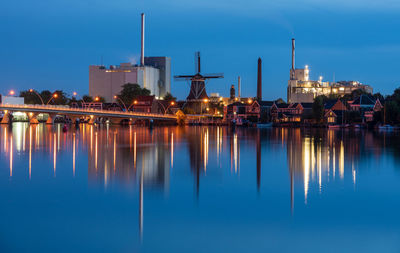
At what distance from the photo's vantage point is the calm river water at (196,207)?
13312mm

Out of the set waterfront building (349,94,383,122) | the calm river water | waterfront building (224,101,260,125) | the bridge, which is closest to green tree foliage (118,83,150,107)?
waterfront building (224,101,260,125)

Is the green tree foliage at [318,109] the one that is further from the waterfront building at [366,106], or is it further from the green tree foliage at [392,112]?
the green tree foliage at [392,112]

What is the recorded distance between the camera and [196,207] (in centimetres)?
1767

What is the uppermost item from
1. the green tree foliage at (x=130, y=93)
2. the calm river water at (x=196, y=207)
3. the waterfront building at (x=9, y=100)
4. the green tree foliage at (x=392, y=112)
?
the green tree foliage at (x=130, y=93)

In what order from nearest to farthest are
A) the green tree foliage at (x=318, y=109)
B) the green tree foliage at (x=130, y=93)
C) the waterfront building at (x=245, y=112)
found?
Result: the green tree foliage at (x=318, y=109) → the waterfront building at (x=245, y=112) → the green tree foliage at (x=130, y=93)

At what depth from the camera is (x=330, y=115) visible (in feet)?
393

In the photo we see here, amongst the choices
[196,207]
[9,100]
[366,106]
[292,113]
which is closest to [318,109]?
[366,106]

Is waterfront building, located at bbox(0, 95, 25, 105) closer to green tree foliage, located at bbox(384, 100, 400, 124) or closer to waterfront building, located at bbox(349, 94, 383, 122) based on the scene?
waterfront building, located at bbox(349, 94, 383, 122)

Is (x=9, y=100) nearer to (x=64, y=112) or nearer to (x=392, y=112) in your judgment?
(x=64, y=112)

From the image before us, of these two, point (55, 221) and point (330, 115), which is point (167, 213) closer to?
point (55, 221)

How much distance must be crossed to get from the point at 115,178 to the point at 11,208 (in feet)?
23.3

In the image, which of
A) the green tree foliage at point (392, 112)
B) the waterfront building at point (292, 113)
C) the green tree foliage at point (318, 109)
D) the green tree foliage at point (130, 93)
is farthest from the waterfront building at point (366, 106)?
the green tree foliage at point (130, 93)

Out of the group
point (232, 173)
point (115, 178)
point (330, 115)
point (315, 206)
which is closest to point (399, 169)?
point (232, 173)

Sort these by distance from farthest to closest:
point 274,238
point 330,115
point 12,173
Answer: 1. point 330,115
2. point 12,173
3. point 274,238
